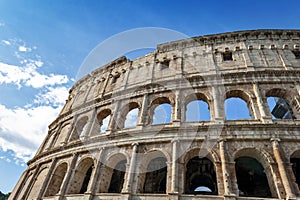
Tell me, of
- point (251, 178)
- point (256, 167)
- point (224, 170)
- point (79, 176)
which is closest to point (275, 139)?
point (224, 170)

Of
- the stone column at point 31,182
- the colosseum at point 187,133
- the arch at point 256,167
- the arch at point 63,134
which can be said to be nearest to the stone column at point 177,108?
the colosseum at point 187,133

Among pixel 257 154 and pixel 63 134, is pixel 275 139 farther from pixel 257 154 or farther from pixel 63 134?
pixel 63 134

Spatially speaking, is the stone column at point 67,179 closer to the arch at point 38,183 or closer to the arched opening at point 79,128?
the arch at point 38,183

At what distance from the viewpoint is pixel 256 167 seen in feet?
36.0

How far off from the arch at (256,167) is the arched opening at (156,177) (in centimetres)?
441

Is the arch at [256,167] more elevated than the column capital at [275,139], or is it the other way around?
the column capital at [275,139]

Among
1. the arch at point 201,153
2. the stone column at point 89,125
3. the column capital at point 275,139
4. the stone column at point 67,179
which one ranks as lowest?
the stone column at point 67,179

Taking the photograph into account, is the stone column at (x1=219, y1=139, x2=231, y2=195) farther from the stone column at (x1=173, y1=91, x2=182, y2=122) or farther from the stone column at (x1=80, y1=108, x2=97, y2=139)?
the stone column at (x1=80, y1=108, x2=97, y2=139)

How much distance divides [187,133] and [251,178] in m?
5.56

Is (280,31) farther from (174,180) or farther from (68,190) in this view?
(68,190)

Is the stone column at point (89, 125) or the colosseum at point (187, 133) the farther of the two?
the stone column at point (89, 125)

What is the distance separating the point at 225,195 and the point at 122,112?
26.7ft

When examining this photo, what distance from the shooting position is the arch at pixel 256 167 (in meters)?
8.51

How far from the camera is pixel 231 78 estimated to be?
471 inches
